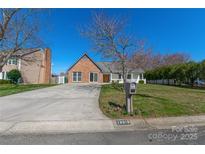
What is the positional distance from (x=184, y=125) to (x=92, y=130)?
114 inches

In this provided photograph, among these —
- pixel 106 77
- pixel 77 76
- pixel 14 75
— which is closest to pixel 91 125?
pixel 14 75

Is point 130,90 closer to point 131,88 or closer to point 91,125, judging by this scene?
point 131,88

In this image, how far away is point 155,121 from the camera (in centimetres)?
666

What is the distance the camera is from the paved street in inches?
188

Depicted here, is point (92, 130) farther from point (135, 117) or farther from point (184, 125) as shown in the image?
point (184, 125)

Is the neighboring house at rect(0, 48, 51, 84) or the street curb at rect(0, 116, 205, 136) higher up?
the neighboring house at rect(0, 48, 51, 84)

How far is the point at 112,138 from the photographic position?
5055 millimetres

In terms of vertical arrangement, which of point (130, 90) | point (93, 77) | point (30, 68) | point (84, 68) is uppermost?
point (84, 68)

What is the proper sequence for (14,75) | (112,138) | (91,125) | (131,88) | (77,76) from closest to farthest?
(112,138)
(91,125)
(131,88)
(14,75)
(77,76)

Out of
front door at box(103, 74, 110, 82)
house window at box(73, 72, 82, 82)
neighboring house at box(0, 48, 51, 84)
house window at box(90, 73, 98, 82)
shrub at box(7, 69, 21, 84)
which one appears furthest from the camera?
front door at box(103, 74, 110, 82)

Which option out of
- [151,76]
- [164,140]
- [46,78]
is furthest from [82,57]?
[164,140]

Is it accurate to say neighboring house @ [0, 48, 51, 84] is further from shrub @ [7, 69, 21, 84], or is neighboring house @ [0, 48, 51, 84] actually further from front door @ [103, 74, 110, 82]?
front door @ [103, 74, 110, 82]

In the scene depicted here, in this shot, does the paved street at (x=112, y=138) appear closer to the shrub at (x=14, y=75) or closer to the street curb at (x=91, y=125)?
the street curb at (x=91, y=125)

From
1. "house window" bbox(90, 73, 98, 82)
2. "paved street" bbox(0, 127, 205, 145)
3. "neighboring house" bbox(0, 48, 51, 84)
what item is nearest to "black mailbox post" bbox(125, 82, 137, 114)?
"paved street" bbox(0, 127, 205, 145)
